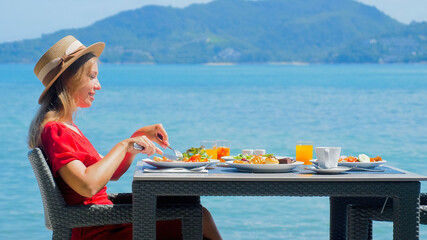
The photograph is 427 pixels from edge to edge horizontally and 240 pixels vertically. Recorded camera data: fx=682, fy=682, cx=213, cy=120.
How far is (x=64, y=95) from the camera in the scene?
2.45 m

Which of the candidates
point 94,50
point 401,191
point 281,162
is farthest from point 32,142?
point 401,191

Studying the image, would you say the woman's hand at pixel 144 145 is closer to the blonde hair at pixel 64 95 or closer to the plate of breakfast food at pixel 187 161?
the plate of breakfast food at pixel 187 161

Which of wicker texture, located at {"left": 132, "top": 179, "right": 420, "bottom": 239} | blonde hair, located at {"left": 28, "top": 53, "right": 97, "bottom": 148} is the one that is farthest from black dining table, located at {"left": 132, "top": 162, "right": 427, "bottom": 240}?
blonde hair, located at {"left": 28, "top": 53, "right": 97, "bottom": 148}

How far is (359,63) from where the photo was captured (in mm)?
90125

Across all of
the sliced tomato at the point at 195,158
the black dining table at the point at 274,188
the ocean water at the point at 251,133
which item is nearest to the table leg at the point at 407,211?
the black dining table at the point at 274,188

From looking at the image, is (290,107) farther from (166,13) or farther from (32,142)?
(166,13)

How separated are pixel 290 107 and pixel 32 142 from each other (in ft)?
67.2

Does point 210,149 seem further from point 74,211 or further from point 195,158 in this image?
point 74,211

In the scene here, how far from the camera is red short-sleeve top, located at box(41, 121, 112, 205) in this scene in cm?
225

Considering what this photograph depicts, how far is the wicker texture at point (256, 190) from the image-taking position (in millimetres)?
2143

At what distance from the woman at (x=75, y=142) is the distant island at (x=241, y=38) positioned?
264 feet

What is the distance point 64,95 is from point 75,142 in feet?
Answer: 0.70

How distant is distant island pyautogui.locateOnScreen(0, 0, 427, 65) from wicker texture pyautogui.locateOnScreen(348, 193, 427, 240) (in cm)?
8067

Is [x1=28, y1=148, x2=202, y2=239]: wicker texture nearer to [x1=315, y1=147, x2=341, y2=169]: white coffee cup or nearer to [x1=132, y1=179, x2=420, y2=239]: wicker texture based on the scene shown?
[x1=132, y1=179, x2=420, y2=239]: wicker texture
